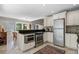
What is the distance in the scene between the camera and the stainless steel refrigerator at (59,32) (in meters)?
1.56

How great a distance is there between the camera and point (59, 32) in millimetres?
1657

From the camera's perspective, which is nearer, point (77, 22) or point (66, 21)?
point (77, 22)

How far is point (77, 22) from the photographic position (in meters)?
1.45

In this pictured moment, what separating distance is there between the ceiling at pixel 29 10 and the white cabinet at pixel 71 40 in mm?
529

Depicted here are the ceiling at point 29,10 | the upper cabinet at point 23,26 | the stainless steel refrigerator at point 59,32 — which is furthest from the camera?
the stainless steel refrigerator at point 59,32

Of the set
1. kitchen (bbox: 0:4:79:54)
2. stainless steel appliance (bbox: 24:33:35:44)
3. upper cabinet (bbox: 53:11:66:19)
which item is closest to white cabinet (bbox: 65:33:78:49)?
kitchen (bbox: 0:4:79:54)

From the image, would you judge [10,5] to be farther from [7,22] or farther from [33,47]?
[33,47]

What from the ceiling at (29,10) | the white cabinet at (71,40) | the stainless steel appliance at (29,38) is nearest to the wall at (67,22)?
the white cabinet at (71,40)

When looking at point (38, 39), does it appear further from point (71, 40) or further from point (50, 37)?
point (71, 40)

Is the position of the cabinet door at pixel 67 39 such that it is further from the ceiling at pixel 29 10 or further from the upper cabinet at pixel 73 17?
the ceiling at pixel 29 10

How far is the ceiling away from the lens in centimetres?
136

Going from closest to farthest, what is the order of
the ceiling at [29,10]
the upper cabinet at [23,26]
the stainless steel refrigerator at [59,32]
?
the ceiling at [29,10] → the upper cabinet at [23,26] → the stainless steel refrigerator at [59,32]
